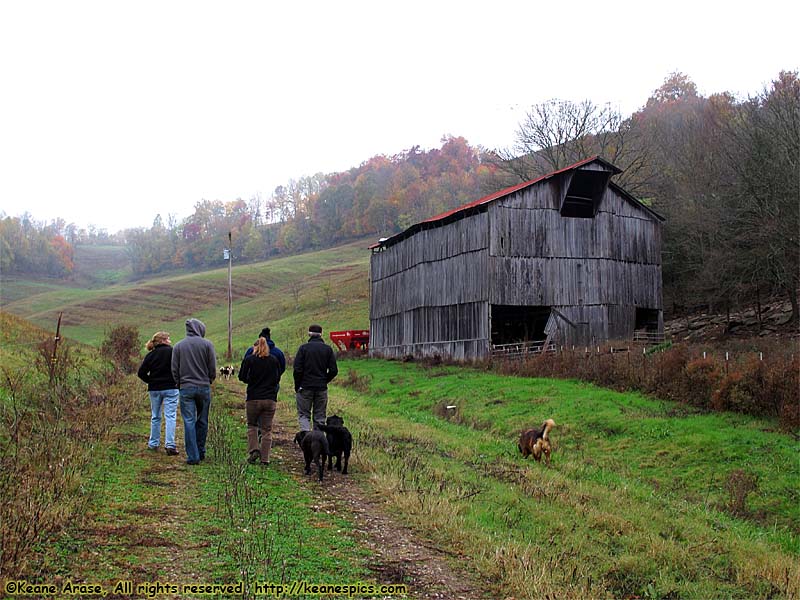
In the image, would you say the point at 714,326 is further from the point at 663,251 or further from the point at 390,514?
the point at 390,514

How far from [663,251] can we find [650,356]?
21186mm

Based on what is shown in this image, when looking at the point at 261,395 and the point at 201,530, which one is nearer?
the point at 201,530

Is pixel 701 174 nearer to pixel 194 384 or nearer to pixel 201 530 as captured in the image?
pixel 194 384

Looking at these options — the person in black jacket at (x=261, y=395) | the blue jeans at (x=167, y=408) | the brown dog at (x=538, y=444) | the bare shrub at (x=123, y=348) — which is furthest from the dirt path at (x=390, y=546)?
the bare shrub at (x=123, y=348)

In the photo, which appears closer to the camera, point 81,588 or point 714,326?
point 81,588

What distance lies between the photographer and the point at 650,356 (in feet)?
67.2

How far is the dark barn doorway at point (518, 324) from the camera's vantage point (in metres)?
34.7

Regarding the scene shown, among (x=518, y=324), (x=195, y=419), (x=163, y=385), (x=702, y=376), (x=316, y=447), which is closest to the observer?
(x=316, y=447)

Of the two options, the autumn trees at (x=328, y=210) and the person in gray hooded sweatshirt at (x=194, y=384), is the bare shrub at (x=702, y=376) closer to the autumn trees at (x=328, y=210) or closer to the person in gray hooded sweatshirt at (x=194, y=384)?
the person in gray hooded sweatshirt at (x=194, y=384)

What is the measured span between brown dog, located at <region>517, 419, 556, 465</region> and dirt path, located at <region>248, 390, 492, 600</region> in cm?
404

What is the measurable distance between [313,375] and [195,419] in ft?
6.59

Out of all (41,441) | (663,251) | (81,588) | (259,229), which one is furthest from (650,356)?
(259,229)

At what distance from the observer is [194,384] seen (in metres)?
10.5

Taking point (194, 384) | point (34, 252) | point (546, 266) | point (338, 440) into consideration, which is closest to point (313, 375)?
point (338, 440)
